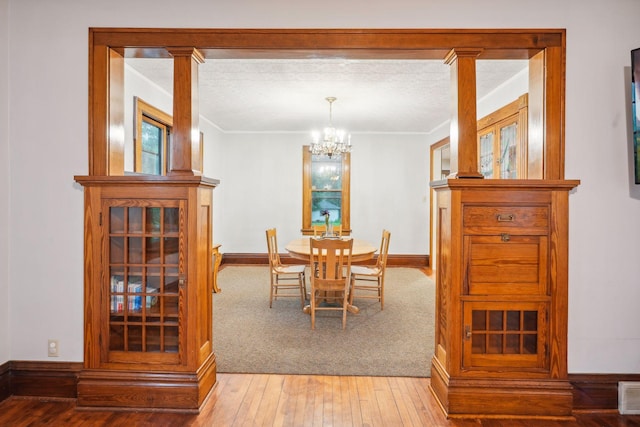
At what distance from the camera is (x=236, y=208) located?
25.1 feet

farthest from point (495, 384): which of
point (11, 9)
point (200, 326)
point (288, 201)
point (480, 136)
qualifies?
point (288, 201)

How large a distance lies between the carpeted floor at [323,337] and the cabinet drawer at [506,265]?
3.21ft

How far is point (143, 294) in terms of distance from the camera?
2.48 m

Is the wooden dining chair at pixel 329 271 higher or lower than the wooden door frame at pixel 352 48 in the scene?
lower

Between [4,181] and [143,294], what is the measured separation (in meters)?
1.15

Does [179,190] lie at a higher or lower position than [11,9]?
lower

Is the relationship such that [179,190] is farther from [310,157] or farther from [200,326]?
[310,157]

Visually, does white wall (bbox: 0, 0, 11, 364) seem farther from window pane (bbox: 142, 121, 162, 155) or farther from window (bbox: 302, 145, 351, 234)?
window (bbox: 302, 145, 351, 234)

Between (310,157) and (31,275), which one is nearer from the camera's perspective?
(31,275)

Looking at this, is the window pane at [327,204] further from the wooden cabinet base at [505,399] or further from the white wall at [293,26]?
the wooden cabinet base at [505,399]

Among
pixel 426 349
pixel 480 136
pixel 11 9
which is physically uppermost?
pixel 11 9

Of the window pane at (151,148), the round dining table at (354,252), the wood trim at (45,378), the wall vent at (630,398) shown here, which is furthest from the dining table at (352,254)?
the wall vent at (630,398)

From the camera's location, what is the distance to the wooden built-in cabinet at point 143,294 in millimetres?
2428

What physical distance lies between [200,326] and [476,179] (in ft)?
6.49
